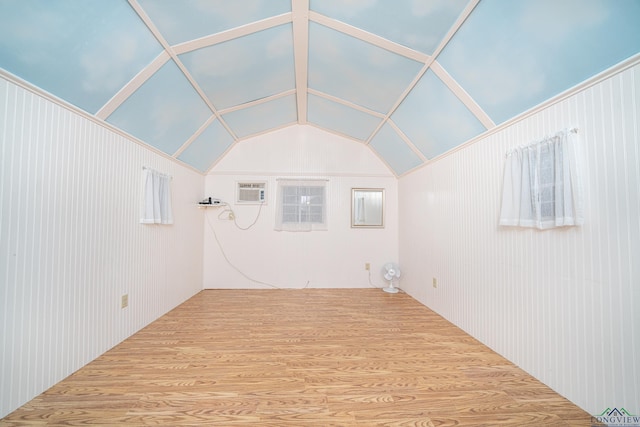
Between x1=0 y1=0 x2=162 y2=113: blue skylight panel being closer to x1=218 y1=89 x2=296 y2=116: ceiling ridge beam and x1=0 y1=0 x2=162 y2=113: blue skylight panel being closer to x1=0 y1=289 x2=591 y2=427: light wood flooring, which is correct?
x1=218 y1=89 x2=296 y2=116: ceiling ridge beam

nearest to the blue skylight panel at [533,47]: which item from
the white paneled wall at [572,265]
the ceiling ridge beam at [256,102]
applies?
the white paneled wall at [572,265]

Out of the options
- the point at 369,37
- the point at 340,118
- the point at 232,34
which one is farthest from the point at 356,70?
the point at 232,34

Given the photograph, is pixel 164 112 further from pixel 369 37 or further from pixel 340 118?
pixel 340 118

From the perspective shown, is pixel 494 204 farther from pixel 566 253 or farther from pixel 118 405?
pixel 118 405

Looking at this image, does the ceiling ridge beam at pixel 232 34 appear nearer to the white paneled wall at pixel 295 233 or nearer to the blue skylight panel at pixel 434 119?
the blue skylight panel at pixel 434 119

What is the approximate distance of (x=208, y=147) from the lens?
3.30m

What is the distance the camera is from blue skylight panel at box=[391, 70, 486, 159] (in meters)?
2.07

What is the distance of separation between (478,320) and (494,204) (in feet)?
3.51

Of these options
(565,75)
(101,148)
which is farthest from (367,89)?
(101,148)

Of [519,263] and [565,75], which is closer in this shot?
[565,75]

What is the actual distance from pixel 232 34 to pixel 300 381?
2.67 meters

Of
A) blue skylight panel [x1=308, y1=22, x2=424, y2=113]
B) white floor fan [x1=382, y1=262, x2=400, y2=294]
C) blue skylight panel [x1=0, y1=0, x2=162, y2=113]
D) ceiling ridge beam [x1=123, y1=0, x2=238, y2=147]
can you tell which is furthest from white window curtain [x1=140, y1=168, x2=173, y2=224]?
white floor fan [x1=382, y1=262, x2=400, y2=294]

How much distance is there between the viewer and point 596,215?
1.28m

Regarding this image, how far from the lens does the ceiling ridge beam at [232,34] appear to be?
6.02 feet
